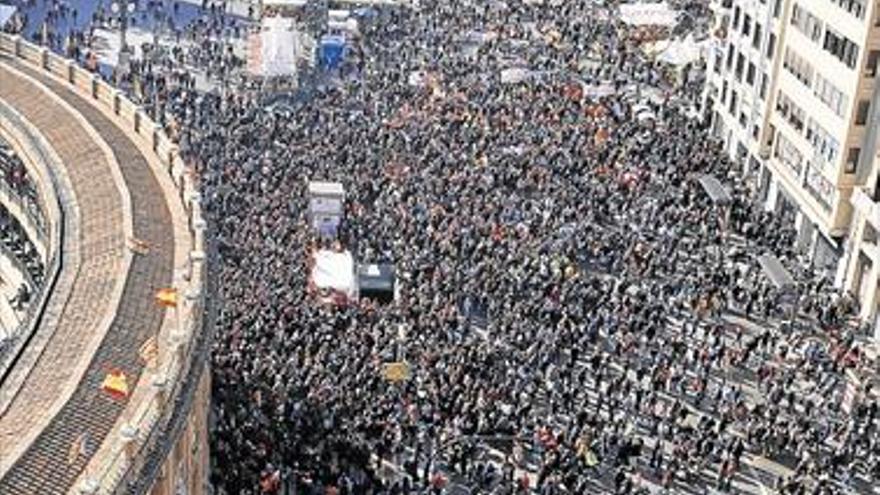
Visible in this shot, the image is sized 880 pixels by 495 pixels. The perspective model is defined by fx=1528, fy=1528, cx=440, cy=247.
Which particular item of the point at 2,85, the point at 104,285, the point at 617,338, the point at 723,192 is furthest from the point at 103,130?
the point at 723,192


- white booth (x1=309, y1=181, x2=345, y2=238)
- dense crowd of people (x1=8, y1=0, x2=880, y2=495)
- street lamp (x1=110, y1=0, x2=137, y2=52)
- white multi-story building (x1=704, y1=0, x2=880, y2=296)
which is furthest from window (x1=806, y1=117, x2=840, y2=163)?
street lamp (x1=110, y1=0, x2=137, y2=52)

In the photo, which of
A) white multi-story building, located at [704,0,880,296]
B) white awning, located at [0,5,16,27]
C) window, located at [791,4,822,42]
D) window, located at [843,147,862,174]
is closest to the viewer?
white multi-story building, located at [704,0,880,296]

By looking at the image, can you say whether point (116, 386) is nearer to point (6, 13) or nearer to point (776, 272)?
point (776, 272)

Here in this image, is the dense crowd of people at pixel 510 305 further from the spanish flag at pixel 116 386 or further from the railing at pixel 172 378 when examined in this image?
the spanish flag at pixel 116 386

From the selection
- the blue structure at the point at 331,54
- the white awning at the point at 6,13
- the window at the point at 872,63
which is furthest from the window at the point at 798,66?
the white awning at the point at 6,13

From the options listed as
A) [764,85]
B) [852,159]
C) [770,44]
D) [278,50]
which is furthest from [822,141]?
[278,50]

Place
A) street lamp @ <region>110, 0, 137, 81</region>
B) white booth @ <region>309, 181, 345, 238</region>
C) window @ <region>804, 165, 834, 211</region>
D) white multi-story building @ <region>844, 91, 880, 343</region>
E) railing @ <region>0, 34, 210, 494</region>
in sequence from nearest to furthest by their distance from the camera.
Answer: railing @ <region>0, 34, 210, 494</region>
white multi-story building @ <region>844, 91, 880, 343</region>
white booth @ <region>309, 181, 345, 238</region>
window @ <region>804, 165, 834, 211</region>
street lamp @ <region>110, 0, 137, 81</region>

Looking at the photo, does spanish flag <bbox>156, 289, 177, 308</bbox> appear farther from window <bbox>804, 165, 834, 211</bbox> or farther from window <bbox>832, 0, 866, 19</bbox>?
window <bbox>832, 0, 866, 19</bbox>
